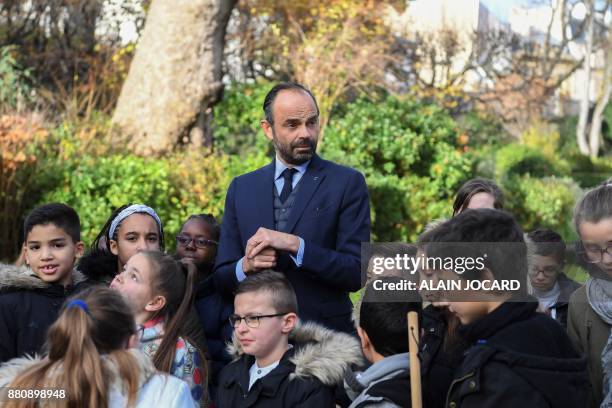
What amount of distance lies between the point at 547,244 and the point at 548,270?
0.41 feet

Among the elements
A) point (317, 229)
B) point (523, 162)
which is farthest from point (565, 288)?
point (523, 162)

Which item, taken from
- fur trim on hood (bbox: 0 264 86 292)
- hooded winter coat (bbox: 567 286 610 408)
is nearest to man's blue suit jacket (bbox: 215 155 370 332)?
fur trim on hood (bbox: 0 264 86 292)

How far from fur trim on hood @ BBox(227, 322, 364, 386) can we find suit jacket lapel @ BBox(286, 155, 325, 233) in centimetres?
56

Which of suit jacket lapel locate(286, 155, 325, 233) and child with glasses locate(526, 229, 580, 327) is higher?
suit jacket lapel locate(286, 155, 325, 233)

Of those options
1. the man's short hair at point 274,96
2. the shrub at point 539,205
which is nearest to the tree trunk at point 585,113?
the shrub at point 539,205

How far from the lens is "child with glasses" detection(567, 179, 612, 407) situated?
3.35m

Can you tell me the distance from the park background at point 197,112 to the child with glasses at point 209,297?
14.4 ft

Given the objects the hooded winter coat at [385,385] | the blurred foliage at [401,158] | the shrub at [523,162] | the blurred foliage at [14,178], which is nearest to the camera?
the hooded winter coat at [385,385]

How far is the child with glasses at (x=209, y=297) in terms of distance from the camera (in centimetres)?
422

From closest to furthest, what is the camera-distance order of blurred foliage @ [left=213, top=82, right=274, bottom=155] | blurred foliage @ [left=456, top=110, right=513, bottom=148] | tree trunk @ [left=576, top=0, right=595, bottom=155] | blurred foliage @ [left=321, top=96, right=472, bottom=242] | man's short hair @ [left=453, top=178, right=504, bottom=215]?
man's short hair @ [left=453, top=178, right=504, bottom=215] < blurred foliage @ [left=213, top=82, right=274, bottom=155] < blurred foliage @ [left=321, top=96, right=472, bottom=242] < blurred foliage @ [left=456, top=110, right=513, bottom=148] < tree trunk @ [left=576, top=0, right=595, bottom=155]

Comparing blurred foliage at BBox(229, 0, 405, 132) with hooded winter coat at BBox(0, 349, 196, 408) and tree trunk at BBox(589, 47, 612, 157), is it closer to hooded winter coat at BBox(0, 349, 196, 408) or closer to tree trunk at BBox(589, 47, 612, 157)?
hooded winter coat at BBox(0, 349, 196, 408)

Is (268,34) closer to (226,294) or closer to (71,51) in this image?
(71,51)

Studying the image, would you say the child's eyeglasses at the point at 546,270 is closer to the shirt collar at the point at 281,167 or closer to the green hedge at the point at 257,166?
the shirt collar at the point at 281,167

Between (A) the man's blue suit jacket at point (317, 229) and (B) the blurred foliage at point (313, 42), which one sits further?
(B) the blurred foliage at point (313, 42)
